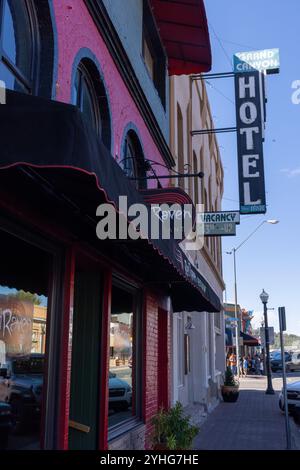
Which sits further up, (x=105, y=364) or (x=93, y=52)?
(x=93, y=52)

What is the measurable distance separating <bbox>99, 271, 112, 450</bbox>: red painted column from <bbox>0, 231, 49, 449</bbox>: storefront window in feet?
4.90

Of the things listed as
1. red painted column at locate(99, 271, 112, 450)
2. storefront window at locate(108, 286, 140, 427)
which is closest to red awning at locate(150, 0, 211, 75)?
storefront window at locate(108, 286, 140, 427)

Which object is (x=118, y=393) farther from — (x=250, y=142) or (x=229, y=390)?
(x=229, y=390)

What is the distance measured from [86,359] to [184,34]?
7.75 m

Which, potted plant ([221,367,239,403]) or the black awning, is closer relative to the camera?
the black awning

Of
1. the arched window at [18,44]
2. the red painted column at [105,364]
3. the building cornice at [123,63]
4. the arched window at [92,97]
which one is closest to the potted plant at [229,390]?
the building cornice at [123,63]

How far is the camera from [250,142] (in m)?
13.6

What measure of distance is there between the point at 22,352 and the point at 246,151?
32.6ft

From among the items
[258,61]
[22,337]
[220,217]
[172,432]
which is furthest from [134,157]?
[258,61]

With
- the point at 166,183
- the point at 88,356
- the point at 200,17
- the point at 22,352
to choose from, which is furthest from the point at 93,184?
the point at 200,17

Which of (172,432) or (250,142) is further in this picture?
(250,142)

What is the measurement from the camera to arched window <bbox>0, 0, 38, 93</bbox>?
16.7 ft

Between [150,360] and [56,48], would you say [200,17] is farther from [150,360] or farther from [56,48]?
[150,360]

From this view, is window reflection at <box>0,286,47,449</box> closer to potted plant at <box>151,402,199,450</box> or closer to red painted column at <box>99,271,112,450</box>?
red painted column at <box>99,271,112,450</box>
